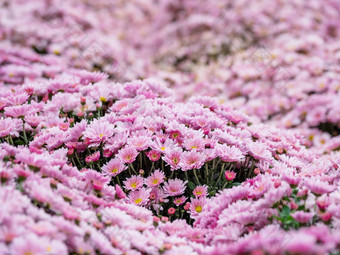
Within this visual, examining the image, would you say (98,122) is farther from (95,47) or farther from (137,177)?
(95,47)

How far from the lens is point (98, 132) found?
2.23 meters

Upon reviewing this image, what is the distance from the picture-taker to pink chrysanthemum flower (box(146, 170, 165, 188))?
2156mm

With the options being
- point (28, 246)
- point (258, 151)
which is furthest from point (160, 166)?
point (28, 246)

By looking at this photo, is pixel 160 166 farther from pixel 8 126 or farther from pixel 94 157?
pixel 8 126

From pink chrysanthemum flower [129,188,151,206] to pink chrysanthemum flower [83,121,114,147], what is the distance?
13.7 inches

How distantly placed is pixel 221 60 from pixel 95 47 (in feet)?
6.51

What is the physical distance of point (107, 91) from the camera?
2.81 m

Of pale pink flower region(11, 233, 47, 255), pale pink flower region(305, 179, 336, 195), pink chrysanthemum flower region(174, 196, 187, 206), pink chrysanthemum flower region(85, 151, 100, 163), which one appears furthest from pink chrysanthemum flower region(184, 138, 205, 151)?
pale pink flower region(11, 233, 47, 255)

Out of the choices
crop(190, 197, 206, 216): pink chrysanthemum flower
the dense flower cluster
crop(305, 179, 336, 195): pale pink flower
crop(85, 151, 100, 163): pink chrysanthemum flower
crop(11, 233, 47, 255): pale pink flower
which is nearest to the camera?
crop(11, 233, 47, 255): pale pink flower

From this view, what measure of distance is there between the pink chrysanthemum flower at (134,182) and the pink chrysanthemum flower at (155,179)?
40mm

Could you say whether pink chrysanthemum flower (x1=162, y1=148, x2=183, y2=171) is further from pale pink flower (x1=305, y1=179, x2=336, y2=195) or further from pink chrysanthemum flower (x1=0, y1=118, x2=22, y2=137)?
pink chrysanthemum flower (x1=0, y1=118, x2=22, y2=137)

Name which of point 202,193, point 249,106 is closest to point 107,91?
point 202,193

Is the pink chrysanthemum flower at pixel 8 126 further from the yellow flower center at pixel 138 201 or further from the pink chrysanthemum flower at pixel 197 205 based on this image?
the pink chrysanthemum flower at pixel 197 205

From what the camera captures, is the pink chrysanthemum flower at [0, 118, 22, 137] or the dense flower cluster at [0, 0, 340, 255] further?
the pink chrysanthemum flower at [0, 118, 22, 137]
